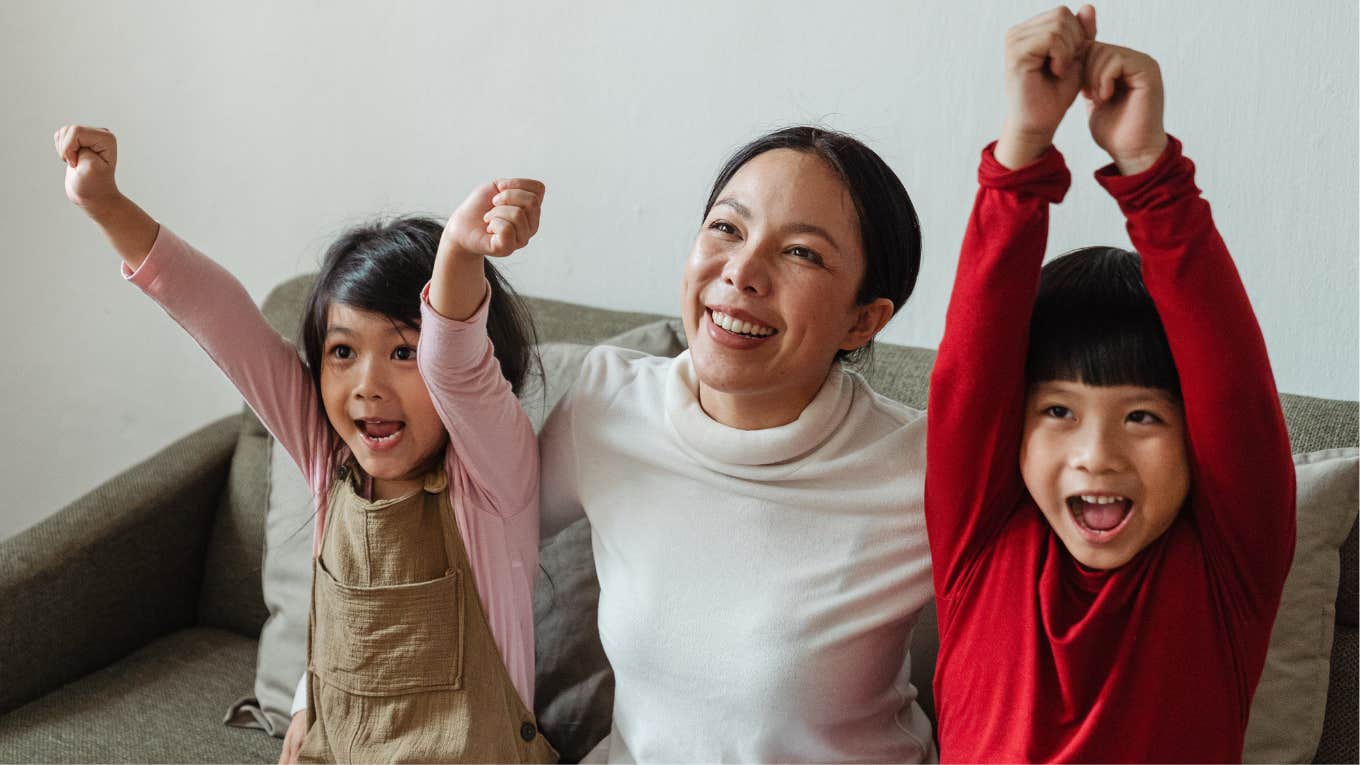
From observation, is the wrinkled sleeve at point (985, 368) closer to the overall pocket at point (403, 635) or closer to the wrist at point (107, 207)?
the overall pocket at point (403, 635)

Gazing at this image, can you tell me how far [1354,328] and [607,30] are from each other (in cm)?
106

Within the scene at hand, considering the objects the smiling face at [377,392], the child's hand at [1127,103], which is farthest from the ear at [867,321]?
the smiling face at [377,392]

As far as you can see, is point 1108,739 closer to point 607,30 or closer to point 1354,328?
point 1354,328

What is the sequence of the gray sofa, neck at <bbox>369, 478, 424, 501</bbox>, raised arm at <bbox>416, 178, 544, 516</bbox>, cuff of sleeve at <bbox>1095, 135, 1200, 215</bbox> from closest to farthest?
1. cuff of sleeve at <bbox>1095, 135, 1200, 215</bbox>
2. raised arm at <bbox>416, 178, 544, 516</bbox>
3. neck at <bbox>369, 478, 424, 501</bbox>
4. the gray sofa

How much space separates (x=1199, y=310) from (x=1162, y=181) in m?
0.10

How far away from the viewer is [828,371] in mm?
1292

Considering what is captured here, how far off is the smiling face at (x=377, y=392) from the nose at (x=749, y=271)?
35 cm

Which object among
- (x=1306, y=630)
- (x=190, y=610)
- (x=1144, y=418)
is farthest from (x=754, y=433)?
(x=190, y=610)

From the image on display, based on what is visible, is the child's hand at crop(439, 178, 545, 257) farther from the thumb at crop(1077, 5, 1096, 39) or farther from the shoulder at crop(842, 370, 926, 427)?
the thumb at crop(1077, 5, 1096, 39)

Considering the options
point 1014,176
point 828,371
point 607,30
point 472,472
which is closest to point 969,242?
point 1014,176

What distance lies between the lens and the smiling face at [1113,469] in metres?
1.02

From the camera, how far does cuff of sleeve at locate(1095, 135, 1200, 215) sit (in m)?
0.93

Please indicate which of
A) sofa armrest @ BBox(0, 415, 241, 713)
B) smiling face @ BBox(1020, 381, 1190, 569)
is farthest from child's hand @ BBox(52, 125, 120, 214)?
smiling face @ BBox(1020, 381, 1190, 569)

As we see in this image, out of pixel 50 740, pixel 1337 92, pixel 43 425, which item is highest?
pixel 1337 92
